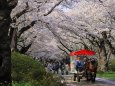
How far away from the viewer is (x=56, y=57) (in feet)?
292

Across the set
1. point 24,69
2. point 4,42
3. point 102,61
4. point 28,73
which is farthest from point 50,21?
point 102,61

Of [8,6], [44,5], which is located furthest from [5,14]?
[44,5]

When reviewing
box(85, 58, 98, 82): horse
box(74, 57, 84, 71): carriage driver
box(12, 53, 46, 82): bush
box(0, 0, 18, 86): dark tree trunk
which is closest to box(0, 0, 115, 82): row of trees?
box(0, 0, 18, 86): dark tree trunk

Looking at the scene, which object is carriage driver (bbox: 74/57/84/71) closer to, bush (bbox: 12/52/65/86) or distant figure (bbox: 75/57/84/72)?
distant figure (bbox: 75/57/84/72)

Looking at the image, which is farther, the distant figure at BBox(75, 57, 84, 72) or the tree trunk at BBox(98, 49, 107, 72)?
the tree trunk at BBox(98, 49, 107, 72)

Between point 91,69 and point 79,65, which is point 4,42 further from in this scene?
point 79,65

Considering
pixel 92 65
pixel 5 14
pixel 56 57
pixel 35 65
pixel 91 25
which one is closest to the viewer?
pixel 5 14

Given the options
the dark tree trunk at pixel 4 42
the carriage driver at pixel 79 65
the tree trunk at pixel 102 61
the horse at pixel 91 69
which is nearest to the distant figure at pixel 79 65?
the carriage driver at pixel 79 65

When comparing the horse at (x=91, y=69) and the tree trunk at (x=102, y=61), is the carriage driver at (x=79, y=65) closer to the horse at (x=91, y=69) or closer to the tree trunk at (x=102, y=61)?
the horse at (x=91, y=69)

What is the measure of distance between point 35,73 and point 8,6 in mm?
6150

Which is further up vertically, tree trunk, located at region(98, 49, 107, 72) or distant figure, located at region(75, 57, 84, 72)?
tree trunk, located at region(98, 49, 107, 72)

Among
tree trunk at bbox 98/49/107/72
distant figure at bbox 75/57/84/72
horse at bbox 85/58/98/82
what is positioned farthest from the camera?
tree trunk at bbox 98/49/107/72

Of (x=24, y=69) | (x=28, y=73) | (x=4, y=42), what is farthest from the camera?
(x=24, y=69)

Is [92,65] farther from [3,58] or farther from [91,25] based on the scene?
[3,58]
